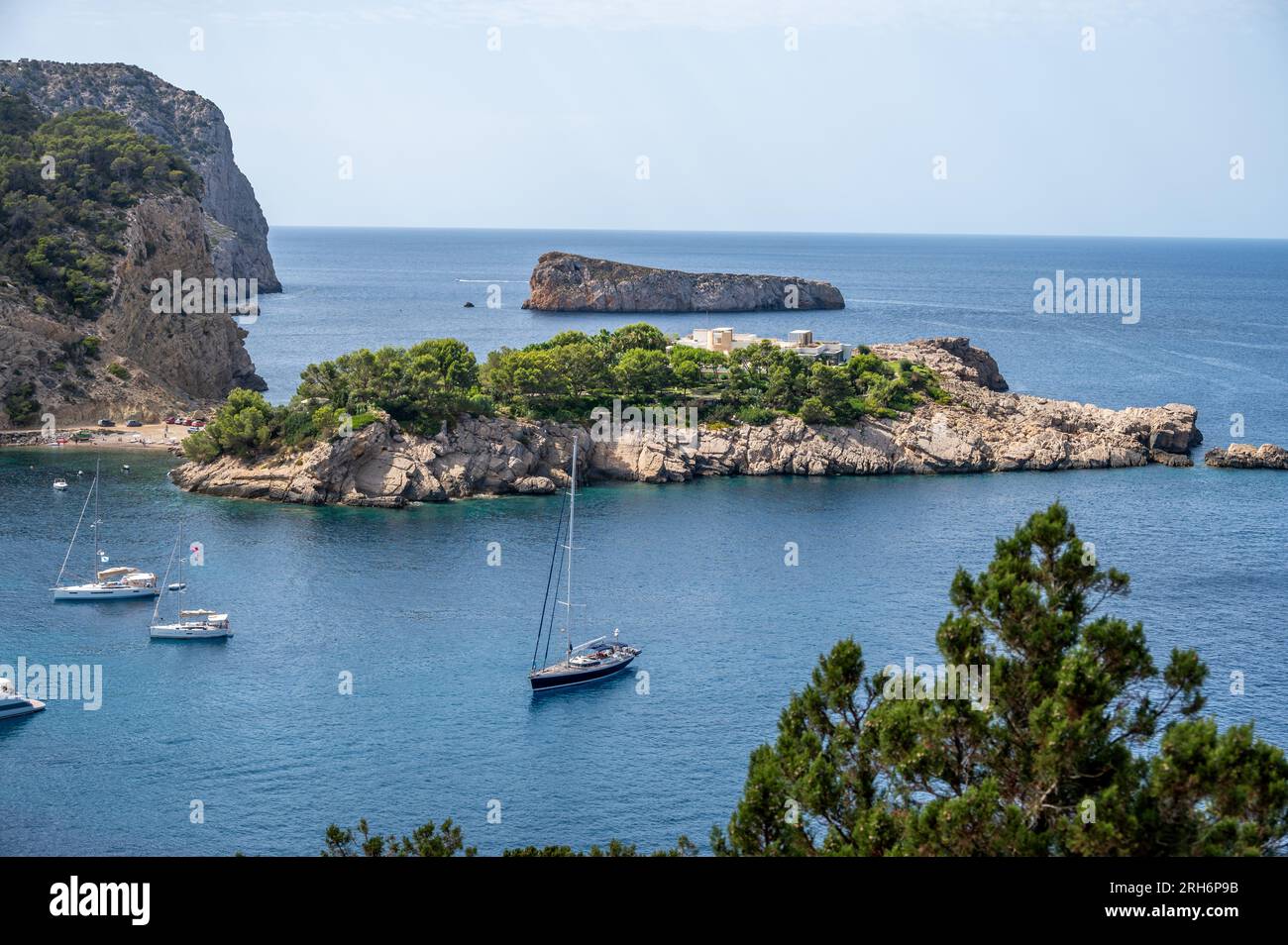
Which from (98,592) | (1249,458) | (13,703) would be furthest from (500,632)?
(1249,458)

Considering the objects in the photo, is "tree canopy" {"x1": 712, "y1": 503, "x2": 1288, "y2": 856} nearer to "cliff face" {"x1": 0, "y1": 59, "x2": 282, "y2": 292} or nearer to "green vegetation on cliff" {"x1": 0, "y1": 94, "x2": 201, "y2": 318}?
"green vegetation on cliff" {"x1": 0, "y1": 94, "x2": 201, "y2": 318}

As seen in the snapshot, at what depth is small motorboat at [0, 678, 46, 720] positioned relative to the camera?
3769cm

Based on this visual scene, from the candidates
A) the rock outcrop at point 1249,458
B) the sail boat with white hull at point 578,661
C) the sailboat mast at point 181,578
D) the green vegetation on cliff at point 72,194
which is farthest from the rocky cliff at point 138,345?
the rock outcrop at point 1249,458

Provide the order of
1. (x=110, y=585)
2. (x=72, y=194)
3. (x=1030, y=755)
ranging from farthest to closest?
(x=72, y=194) → (x=110, y=585) → (x=1030, y=755)

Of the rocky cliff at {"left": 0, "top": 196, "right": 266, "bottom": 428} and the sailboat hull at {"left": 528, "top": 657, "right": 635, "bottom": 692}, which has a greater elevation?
the rocky cliff at {"left": 0, "top": 196, "right": 266, "bottom": 428}

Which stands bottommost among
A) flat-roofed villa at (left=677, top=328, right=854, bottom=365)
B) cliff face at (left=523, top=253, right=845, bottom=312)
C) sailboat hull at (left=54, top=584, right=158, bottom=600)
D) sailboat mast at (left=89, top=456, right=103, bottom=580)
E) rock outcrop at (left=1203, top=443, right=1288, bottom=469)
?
sailboat hull at (left=54, top=584, right=158, bottom=600)

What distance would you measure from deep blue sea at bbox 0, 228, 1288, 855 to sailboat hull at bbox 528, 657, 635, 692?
0.48m

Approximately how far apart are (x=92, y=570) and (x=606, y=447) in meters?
28.1

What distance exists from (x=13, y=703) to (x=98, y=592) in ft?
38.3

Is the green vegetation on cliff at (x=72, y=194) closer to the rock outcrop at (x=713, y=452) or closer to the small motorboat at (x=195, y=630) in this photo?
the rock outcrop at (x=713, y=452)

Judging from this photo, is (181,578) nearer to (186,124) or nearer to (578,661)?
(578,661)

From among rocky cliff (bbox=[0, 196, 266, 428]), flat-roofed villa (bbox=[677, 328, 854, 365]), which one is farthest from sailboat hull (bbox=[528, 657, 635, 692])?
rocky cliff (bbox=[0, 196, 266, 428])

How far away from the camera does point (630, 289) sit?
154 meters
